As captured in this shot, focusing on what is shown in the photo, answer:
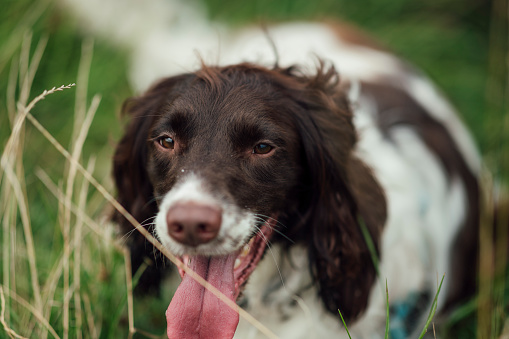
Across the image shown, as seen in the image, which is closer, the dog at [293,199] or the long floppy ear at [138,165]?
the dog at [293,199]

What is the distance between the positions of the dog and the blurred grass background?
0.34 metres

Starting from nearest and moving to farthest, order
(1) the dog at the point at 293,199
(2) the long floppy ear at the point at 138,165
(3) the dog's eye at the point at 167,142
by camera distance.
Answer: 1. (1) the dog at the point at 293,199
2. (3) the dog's eye at the point at 167,142
3. (2) the long floppy ear at the point at 138,165

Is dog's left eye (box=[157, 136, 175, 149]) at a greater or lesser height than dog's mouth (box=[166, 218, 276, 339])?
greater

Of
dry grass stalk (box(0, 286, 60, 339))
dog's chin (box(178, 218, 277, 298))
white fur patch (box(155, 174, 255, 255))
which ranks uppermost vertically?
white fur patch (box(155, 174, 255, 255))

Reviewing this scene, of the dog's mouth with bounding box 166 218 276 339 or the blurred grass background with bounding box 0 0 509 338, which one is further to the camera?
the blurred grass background with bounding box 0 0 509 338

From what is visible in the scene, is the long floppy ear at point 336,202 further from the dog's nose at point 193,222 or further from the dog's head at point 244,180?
the dog's nose at point 193,222

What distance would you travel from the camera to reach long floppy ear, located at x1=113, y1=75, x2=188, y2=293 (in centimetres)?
252

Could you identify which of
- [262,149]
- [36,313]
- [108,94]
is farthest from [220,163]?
[108,94]

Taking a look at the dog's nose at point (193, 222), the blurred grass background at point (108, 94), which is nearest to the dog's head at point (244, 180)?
the dog's nose at point (193, 222)

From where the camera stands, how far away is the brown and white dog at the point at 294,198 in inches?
84.4

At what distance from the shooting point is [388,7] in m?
5.48

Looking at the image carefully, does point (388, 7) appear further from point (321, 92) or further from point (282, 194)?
point (282, 194)

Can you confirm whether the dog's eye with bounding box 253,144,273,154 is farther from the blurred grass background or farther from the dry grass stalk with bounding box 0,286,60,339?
the dry grass stalk with bounding box 0,286,60,339

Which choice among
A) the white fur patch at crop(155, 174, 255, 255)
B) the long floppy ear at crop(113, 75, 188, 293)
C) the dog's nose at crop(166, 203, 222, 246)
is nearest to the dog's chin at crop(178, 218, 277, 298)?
the white fur patch at crop(155, 174, 255, 255)
